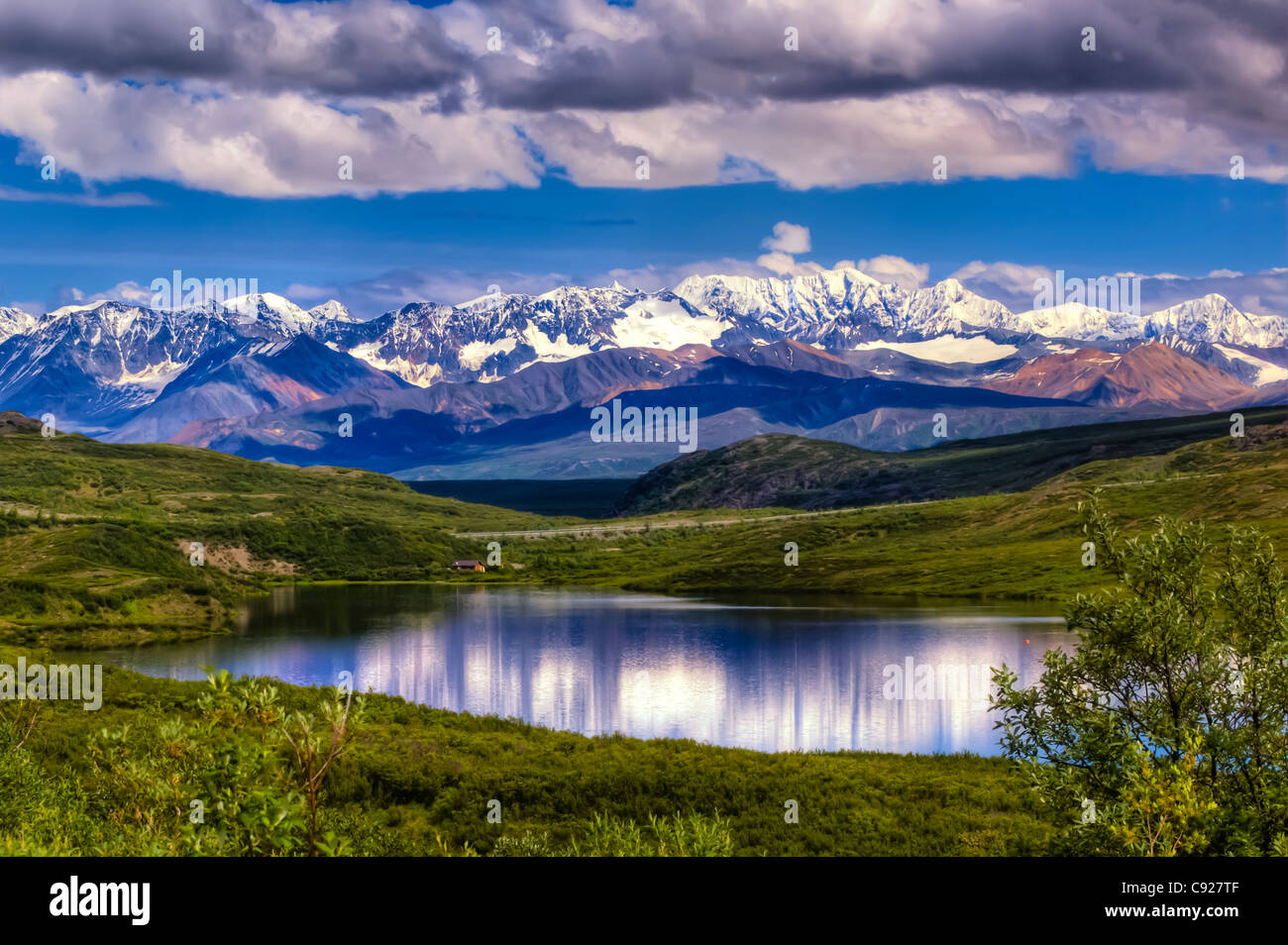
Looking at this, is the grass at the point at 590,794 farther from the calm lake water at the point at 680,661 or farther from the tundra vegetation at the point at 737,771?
the calm lake water at the point at 680,661

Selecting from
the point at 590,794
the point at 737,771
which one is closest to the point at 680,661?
the point at 737,771

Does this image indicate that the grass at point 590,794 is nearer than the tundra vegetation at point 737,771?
No

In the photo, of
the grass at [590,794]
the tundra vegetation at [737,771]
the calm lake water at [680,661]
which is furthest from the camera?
the calm lake water at [680,661]

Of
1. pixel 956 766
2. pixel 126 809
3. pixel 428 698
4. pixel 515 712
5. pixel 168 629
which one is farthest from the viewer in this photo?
pixel 168 629

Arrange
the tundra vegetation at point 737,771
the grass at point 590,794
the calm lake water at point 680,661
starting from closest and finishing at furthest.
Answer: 1. the tundra vegetation at point 737,771
2. the grass at point 590,794
3. the calm lake water at point 680,661

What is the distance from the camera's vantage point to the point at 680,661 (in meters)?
105

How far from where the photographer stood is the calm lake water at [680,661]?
75.8 meters

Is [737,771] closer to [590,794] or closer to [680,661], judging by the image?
[590,794]

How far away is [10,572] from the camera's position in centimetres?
15812

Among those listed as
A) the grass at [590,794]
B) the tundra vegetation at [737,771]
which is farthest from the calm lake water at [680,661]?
the grass at [590,794]
